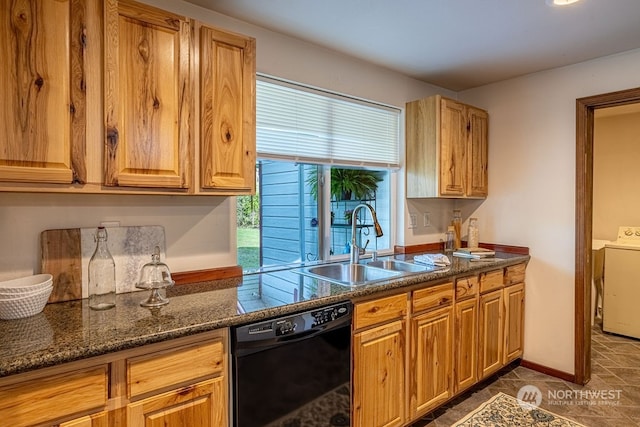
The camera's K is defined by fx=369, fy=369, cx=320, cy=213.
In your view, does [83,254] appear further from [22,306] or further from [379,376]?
[379,376]

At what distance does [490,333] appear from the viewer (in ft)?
8.68

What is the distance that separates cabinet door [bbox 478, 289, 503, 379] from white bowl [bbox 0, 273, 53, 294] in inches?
97.5

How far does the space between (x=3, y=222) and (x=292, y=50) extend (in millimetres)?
1748

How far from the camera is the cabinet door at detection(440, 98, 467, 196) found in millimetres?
2814

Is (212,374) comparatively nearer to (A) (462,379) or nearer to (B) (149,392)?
(B) (149,392)

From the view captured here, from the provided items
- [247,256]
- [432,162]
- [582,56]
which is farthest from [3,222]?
[582,56]

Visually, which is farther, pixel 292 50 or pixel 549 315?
pixel 549 315

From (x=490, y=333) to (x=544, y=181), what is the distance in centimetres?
127

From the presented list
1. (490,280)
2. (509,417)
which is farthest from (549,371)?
(490,280)

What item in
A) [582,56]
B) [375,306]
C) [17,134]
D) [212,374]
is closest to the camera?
[17,134]

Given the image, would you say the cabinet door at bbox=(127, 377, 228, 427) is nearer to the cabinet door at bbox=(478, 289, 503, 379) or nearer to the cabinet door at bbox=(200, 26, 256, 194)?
the cabinet door at bbox=(200, 26, 256, 194)

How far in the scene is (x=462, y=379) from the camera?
2432mm

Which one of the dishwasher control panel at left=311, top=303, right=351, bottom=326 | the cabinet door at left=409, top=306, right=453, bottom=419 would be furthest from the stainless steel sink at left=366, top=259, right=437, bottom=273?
the dishwasher control panel at left=311, top=303, right=351, bottom=326

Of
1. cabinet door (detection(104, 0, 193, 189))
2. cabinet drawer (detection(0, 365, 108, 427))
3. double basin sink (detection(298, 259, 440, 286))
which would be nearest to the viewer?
cabinet drawer (detection(0, 365, 108, 427))
